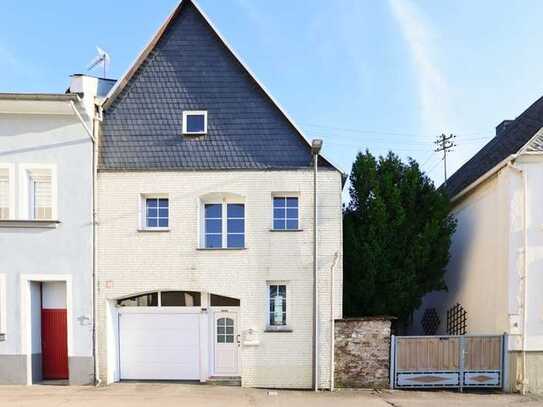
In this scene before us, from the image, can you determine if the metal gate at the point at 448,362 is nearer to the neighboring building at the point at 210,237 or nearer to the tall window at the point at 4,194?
the neighboring building at the point at 210,237

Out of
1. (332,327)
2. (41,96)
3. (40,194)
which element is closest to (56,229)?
(40,194)

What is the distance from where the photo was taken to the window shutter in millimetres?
12000

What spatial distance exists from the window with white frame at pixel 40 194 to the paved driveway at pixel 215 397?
4.62 meters

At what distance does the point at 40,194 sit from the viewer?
12195 mm

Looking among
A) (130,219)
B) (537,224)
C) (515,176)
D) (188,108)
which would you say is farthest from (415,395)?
(188,108)

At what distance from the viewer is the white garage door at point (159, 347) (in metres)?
12.4

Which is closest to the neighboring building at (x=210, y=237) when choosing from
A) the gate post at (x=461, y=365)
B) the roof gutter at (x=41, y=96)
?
the roof gutter at (x=41, y=96)

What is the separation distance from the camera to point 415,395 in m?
11.4

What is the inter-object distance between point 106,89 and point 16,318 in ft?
23.4

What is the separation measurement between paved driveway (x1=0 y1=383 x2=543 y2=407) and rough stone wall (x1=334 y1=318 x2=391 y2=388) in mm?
363

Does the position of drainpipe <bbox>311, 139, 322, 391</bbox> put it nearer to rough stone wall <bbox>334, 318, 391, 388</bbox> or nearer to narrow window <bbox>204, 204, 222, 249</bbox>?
rough stone wall <bbox>334, 318, 391, 388</bbox>

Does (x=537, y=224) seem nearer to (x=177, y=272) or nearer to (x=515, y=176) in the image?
(x=515, y=176)

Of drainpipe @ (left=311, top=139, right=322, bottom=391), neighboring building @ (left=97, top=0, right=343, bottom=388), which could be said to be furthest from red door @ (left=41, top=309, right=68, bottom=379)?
drainpipe @ (left=311, top=139, right=322, bottom=391)

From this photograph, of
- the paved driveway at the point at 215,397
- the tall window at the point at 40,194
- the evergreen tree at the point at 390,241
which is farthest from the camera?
the evergreen tree at the point at 390,241
